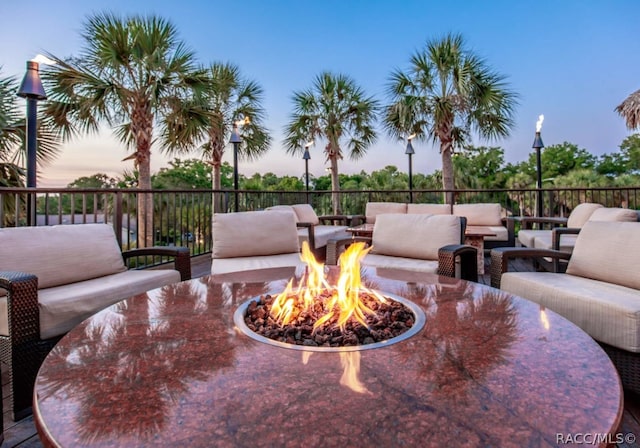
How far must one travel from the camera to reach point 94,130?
6715mm

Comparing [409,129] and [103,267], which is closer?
[103,267]

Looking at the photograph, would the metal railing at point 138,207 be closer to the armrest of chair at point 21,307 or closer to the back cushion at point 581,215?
the armrest of chair at point 21,307

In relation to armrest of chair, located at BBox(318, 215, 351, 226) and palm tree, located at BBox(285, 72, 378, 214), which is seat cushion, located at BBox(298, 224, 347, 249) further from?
palm tree, located at BBox(285, 72, 378, 214)

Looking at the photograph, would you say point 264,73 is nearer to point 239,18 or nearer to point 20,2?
point 239,18

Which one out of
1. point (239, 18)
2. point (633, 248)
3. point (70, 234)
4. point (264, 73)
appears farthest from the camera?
point (264, 73)

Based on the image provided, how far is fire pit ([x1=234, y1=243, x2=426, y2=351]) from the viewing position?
3.76 feet

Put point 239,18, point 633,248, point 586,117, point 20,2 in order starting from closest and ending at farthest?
point 633,248 < point 20,2 < point 239,18 < point 586,117

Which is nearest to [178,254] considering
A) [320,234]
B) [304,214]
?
[320,234]

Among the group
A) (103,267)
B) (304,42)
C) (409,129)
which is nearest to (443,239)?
(103,267)

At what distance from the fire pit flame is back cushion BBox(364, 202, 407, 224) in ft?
15.1

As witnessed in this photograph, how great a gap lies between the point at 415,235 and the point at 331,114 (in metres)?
7.65

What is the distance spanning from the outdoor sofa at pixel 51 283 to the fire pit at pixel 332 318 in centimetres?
95

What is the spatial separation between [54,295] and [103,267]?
0.54m

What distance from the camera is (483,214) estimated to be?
554 centimetres
